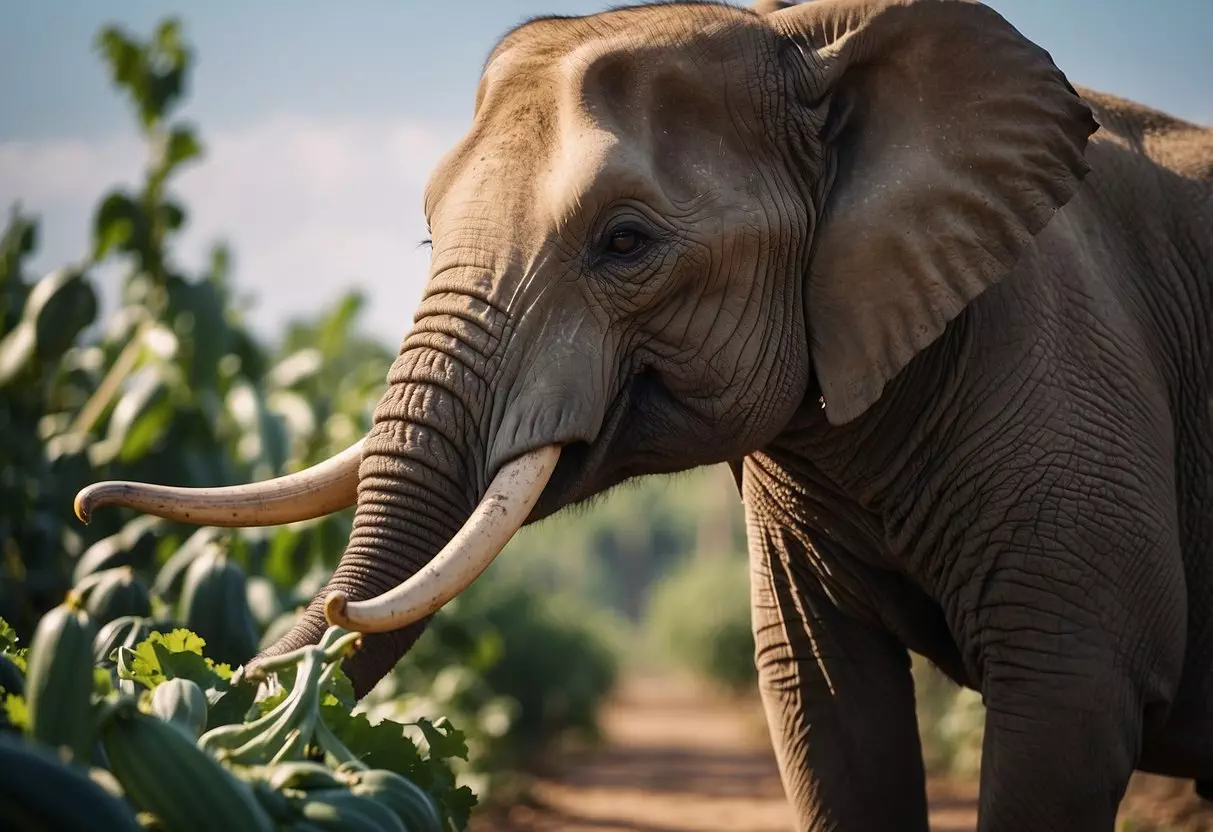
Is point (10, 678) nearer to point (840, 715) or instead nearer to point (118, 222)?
point (840, 715)

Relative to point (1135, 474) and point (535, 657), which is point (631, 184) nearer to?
point (1135, 474)

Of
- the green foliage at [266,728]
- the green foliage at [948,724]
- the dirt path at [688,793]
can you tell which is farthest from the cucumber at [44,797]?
the green foliage at [948,724]

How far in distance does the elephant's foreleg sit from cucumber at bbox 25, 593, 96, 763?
2.81 metres

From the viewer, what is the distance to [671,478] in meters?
4.04

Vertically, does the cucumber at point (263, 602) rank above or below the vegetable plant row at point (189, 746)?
below

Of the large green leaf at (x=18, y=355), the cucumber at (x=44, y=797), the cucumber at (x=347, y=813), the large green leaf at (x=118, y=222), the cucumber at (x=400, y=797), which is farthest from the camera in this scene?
the large green leaf at (x=118, y=222)

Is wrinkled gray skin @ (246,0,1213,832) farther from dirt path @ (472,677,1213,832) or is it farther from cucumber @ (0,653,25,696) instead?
dirt path @ (472,677,1213,832)

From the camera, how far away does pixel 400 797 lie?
7.60ft

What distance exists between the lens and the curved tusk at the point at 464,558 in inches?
101

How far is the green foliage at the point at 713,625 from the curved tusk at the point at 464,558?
57.9 feet

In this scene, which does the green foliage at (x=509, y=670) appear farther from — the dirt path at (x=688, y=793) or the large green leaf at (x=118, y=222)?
the large green leaf at (x=118, y=222)

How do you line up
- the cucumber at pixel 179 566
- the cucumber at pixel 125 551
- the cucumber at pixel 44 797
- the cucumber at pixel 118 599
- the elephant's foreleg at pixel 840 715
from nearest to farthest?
the cucumber at pixel 44 797
the cucumber at pixel 118 599
the elephant's foreleg at pixel 840 715
the cucumber at pixel 179 566
the cucumber at pixel 125 551

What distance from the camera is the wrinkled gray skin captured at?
3.37 meters

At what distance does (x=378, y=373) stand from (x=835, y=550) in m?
6.58
